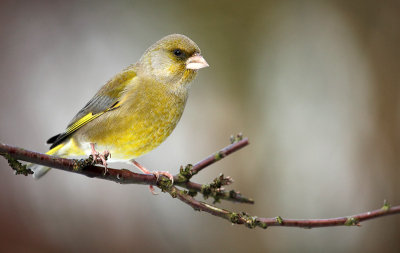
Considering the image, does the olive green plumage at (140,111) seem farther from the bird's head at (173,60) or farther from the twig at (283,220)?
the twig at (283,220)

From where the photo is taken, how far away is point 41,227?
318 centimetres

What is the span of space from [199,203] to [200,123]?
2294mm

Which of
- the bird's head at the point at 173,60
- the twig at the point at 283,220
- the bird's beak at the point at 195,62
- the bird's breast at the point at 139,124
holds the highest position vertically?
the bird's head at the point at 173,60

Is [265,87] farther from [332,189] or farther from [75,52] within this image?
[75,52]

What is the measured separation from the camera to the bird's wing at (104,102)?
2.21 m

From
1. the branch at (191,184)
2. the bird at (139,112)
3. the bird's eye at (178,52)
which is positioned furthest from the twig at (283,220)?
the bird's eye at (178,52)

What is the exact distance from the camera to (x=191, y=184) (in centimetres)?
179

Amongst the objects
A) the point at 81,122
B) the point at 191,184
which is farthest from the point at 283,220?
the point at 81,122

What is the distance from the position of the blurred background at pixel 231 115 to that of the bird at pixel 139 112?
1.08m

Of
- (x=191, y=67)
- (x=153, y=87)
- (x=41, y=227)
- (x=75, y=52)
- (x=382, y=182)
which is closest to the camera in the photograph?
(x=191, y=67)

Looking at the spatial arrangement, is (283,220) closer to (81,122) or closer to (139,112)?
(139,112)

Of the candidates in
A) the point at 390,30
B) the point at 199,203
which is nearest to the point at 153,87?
the point at 199,203

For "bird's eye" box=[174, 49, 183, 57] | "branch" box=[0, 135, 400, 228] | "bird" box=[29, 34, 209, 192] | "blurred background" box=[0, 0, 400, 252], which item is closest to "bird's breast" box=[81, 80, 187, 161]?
"bird" box=[29, 34, 209, 192]

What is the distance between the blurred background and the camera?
11.0 ft
